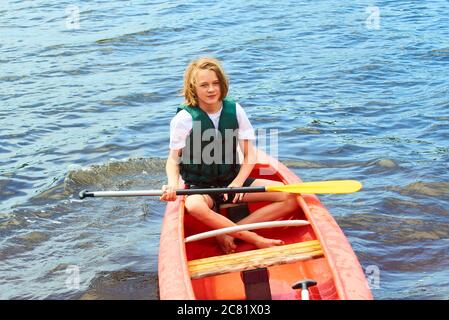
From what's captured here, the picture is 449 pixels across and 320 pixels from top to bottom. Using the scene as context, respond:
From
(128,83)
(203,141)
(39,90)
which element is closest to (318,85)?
(128,83)

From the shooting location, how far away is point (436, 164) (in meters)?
6.60

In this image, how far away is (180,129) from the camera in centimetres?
469

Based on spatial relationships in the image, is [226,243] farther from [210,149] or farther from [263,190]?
[210,149]

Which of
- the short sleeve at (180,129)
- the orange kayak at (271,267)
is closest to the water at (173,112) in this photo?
the orange kayak at (271,267)

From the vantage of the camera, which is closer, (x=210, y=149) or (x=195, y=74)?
(x=195, y=74)

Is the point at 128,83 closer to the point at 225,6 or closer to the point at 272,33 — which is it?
the point at 272,33

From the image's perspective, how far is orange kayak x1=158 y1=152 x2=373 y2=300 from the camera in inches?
152

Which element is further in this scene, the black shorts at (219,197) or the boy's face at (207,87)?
the black shorts at (219,197)

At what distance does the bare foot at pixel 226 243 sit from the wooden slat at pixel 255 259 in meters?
0.41

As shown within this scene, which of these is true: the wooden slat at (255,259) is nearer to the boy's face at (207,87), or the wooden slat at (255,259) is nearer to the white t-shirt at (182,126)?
the white t-shirt at (182,126)

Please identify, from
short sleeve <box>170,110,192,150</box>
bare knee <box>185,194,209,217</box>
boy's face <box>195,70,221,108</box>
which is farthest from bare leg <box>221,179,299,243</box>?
boy's face <box>195,70,221,108</box>

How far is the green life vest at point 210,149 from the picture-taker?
470cm

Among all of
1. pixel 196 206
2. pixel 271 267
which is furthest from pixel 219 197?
pixel 271 267

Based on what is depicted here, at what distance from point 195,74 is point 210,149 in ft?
1.71
